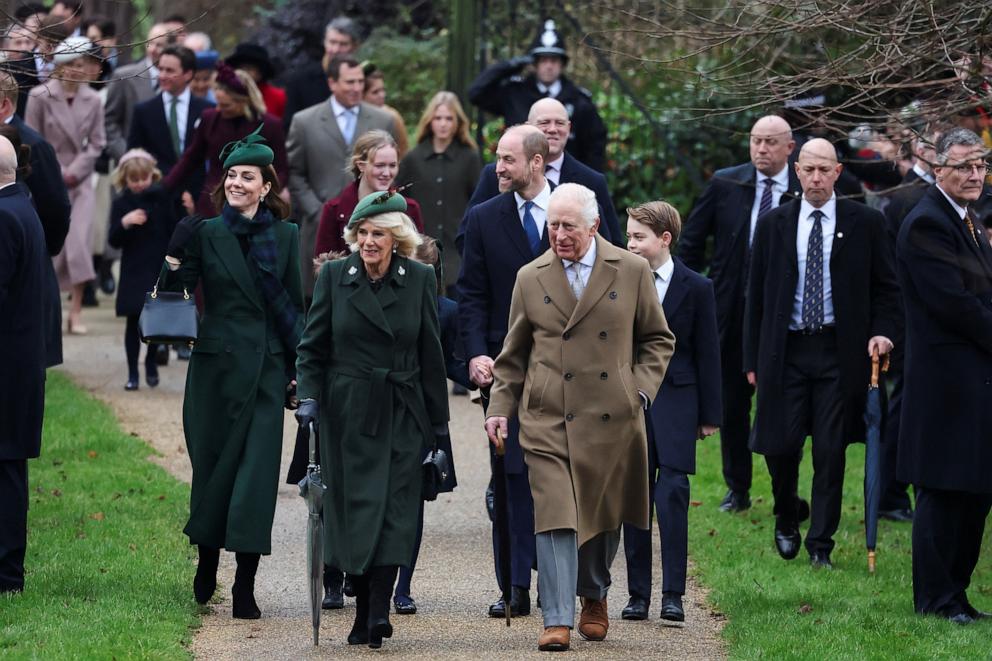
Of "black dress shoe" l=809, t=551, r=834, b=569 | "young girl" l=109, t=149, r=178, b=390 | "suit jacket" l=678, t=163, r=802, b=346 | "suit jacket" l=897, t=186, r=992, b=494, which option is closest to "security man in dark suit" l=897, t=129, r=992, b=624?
"suit jacket" l=897, t=186, r=992, b=494

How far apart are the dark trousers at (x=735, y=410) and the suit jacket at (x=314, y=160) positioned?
154 inches

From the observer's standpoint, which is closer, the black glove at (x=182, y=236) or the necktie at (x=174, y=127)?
the black glove at (x=182, y=236)

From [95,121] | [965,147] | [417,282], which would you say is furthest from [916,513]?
[95,121]

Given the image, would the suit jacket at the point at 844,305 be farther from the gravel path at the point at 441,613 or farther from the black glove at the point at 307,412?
the black glove at the point at 307,412

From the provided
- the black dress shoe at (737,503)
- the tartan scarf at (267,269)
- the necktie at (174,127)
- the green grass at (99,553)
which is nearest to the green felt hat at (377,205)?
the tartan scarf at (267,269)

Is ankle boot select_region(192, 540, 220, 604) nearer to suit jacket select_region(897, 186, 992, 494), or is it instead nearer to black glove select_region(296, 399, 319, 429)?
black glove select_region(296, 399, 319, 429)

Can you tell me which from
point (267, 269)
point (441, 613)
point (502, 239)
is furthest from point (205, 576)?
point (502, 239)

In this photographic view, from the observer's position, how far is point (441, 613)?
8.45 meters

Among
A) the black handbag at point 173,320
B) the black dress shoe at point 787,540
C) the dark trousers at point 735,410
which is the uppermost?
the black handbag at point 173,320

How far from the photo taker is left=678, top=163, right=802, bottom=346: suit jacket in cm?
1112

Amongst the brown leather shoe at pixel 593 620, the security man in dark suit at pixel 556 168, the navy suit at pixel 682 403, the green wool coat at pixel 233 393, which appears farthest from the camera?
the security man in dark suit at pixel 556 168

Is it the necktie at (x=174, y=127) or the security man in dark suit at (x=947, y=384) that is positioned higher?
the necktie at (x=174, y=127)

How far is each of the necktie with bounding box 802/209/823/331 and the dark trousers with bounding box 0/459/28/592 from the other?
4.19 metres

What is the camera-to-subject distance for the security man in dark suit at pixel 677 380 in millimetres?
8562
